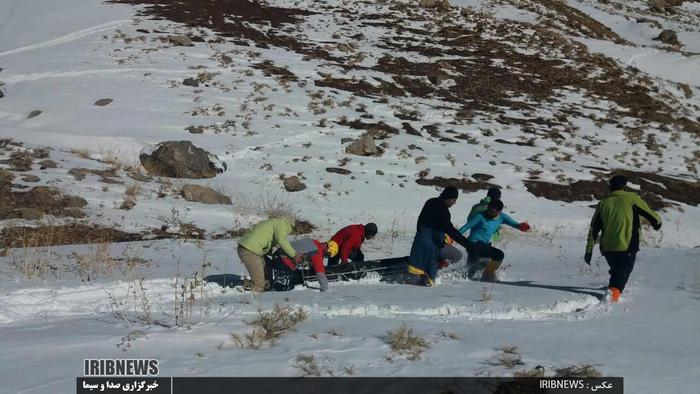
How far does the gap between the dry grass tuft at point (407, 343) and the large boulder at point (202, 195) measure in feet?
30.2

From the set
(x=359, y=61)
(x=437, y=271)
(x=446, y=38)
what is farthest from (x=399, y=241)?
(x=446, y=38)

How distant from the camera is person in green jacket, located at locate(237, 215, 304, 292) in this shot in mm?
8008

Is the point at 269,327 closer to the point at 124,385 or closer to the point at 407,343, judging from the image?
the point at 407,343

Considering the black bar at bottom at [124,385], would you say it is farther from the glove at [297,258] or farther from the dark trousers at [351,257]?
the dark trousers at [351,257]

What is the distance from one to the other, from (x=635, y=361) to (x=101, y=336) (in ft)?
14.1

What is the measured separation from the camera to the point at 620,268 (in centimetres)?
738

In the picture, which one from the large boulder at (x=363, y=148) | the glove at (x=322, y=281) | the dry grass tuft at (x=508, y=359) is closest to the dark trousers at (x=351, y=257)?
the glove at (x=322, y=281)

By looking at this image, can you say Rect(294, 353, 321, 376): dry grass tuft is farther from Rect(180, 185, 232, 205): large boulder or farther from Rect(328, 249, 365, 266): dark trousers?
Rect(180, 185, 232, 205): large boulder

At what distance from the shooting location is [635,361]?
16.4 feet

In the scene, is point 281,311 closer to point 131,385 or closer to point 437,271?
point 131,385

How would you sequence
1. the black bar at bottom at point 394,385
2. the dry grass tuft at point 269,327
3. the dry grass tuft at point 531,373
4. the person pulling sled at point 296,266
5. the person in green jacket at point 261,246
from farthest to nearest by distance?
1. the person pulling sled at point 296,266
2. the person in green jacket at point 261,246
3. the dry grass tuft at point 269,327
4. the dry grass tuft at point 531,373
5. the black bar at bottom at point 394,385

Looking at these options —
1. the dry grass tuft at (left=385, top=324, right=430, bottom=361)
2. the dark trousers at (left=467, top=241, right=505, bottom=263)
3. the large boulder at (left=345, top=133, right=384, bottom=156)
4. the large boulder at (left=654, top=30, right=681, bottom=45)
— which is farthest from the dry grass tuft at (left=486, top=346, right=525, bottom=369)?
the large boulder at (left=654, top=30, right=681, bottom=45)

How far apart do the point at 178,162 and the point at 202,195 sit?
6.13 ft

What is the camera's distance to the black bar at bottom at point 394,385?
4242mm
